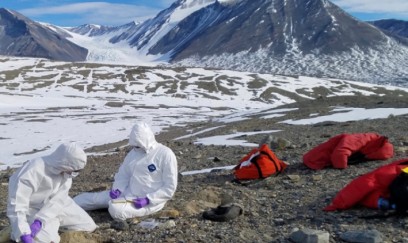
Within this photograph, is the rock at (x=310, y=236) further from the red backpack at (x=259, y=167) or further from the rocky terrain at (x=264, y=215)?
the red backpack at (x=259, y=167)

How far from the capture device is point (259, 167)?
456 inches

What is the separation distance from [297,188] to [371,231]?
3647mm

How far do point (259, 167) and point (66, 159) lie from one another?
5.53m

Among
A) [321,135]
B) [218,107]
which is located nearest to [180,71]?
[218,107]

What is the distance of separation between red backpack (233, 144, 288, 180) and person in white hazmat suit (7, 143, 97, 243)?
188 inches

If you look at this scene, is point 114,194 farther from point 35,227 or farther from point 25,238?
point 25,238

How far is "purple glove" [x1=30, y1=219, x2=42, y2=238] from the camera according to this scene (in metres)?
7.11

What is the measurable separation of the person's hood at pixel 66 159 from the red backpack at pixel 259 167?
5183mm

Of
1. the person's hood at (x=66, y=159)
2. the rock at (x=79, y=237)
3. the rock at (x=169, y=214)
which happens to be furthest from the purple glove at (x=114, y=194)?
the person's hood at (x=66, y=159)

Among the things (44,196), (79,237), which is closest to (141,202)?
(79,237)

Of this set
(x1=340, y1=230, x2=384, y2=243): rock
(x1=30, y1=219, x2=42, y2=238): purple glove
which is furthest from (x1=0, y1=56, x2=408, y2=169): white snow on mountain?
(x1=340, y1=230, x2=384, y2=243): rock

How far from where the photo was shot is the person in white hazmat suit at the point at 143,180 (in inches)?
351

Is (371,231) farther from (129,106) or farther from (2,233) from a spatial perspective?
(129,106)

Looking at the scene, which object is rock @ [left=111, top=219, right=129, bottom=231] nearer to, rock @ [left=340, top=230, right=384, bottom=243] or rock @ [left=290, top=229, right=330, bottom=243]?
rock @ [left=290, top=229, right=330, bottom=243]
